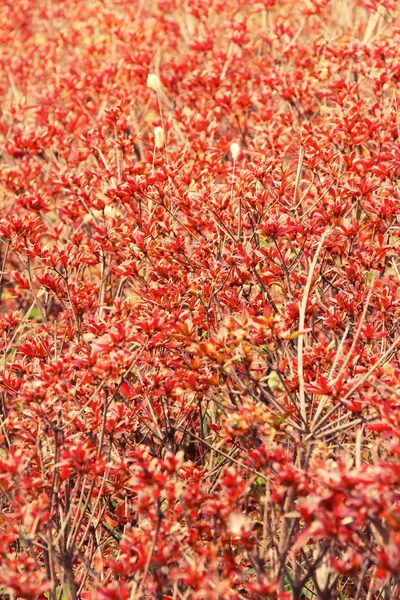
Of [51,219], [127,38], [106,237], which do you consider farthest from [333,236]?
[127,38]

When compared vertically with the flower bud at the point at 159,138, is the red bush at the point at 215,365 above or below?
below

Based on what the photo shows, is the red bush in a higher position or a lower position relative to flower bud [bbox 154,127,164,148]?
lower

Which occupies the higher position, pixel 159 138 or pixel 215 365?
pixel 159 138

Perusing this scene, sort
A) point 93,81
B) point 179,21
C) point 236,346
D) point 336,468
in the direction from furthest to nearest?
point 179,21
point 93,81
point 236,346
point 336,468

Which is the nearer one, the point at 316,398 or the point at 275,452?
the point at 275,452

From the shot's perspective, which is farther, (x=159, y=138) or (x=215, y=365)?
(x=159, y=138)

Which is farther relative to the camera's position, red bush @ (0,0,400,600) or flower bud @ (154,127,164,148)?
flower bud @ (154,127,164,148)

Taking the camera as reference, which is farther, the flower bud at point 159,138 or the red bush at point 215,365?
the flower bud at point 159,138

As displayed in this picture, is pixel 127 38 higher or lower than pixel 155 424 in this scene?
higher

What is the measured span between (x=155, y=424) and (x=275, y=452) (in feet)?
2.38

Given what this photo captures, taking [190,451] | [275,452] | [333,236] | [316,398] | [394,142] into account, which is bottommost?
[190,451]

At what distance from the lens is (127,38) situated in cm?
592

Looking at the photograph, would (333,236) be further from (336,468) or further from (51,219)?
(51,219)

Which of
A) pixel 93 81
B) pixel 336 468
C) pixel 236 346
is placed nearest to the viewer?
pixel 336 468
